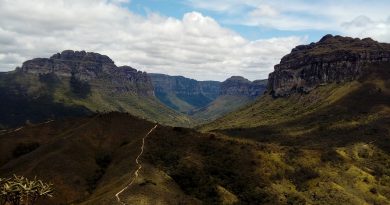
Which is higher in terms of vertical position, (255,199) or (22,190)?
(22,190)

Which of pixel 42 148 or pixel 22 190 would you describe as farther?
pixel 42 148

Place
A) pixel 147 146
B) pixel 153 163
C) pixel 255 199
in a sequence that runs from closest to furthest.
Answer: pixel 255 199 → pixel 153 163 → pixel 147 146

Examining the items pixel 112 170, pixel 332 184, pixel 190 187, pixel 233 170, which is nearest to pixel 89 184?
pixel 112 170

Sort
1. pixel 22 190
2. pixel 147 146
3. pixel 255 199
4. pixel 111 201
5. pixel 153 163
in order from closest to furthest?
pixel 22 190 → pixel 111 201 → pixel 255 199 → pixel 153 163 → pixel 147 146

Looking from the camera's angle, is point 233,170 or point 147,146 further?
point 147,146

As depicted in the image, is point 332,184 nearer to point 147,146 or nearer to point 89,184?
point 147,146

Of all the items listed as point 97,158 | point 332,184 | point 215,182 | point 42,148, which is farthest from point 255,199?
point 42,148

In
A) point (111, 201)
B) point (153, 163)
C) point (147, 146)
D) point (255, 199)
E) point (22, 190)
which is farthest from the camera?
point (147, 146)

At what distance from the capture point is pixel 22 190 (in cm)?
12088

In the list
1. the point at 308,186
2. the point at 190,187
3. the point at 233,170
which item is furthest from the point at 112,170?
the point at 308,186

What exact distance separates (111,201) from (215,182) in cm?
4213

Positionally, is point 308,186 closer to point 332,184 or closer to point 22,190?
point 332,184

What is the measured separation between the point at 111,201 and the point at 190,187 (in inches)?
1361

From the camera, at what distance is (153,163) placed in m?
173
